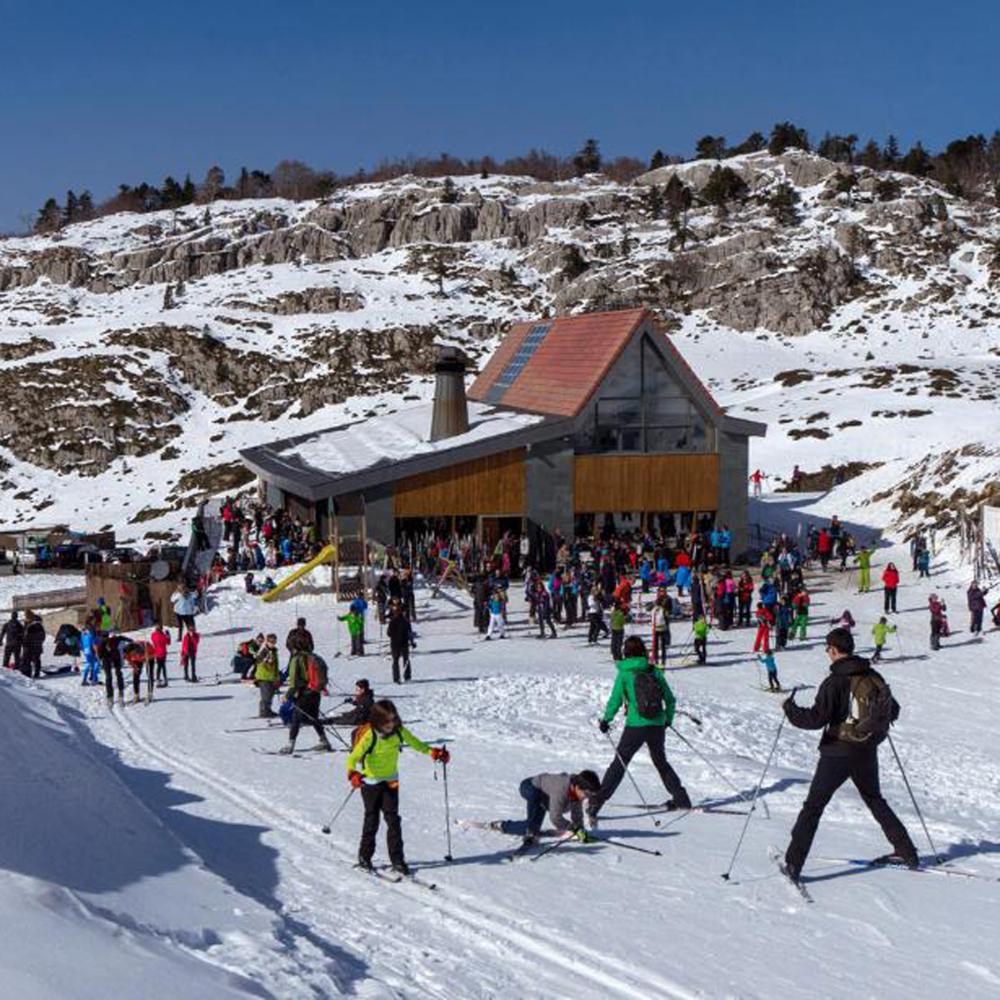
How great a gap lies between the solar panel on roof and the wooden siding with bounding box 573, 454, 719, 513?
8703mm

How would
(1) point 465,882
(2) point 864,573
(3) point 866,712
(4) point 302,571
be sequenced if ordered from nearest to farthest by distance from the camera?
(3) point 866,712, (1) point 465,882, (2) point 864,573, (4) point 302,571

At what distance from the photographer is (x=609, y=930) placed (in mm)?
7320

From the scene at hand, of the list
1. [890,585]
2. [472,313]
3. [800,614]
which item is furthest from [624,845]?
[472,313]

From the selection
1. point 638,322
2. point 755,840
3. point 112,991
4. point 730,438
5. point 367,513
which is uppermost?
point 638,322

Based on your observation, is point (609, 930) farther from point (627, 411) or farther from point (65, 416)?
point (65, 416)

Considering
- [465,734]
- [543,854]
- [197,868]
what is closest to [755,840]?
[543,854]

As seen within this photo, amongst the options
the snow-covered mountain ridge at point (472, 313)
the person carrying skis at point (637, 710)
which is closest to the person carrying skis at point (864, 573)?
the snow-covered mountain ridge at point (472, 313)

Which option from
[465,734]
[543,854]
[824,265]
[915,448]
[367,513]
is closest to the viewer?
[543,854]

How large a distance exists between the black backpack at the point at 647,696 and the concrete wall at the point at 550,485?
2353 centimetres

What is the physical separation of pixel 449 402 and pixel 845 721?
27.6 meters

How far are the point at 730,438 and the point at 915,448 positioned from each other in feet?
56.9

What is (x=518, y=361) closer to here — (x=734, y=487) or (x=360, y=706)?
(x=734, y=487)

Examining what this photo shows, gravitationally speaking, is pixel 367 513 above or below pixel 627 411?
below

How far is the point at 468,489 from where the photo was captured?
108ft
